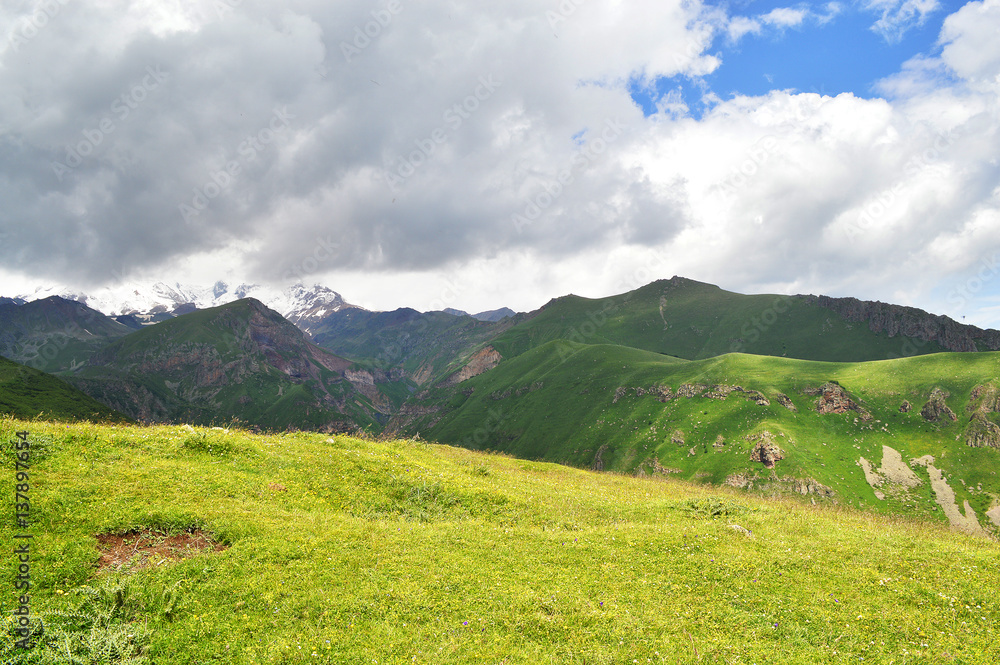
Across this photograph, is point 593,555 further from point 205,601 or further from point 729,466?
point 729,466

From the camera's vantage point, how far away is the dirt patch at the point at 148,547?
14.0 m

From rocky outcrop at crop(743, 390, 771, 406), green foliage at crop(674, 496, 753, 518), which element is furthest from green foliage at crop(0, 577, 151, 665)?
rocky outcrop at crop(743, 390, 771, 406)

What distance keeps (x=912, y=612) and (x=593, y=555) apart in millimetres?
10062

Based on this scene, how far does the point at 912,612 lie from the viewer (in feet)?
46.3

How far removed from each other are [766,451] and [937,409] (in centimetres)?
5884

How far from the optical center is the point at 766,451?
142 metres

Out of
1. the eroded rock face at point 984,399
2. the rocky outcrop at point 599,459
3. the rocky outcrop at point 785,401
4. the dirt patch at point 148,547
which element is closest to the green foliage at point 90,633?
the dirt patch at point 148,547

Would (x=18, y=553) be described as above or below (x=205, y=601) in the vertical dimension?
above

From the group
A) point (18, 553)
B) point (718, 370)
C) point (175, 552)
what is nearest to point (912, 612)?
point (175, 552)

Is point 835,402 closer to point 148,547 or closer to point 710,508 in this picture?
A: point 710,508

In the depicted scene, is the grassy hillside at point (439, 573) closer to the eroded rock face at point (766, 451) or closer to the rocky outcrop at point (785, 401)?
the eroded rock face at point (766, 451)

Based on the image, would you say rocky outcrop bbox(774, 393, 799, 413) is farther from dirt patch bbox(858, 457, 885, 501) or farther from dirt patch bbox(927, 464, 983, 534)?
dirt patch bbox(927, 464, 983, 534)

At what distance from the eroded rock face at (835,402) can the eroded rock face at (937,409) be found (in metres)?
15.5

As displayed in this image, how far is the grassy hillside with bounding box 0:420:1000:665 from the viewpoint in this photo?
12.4m
